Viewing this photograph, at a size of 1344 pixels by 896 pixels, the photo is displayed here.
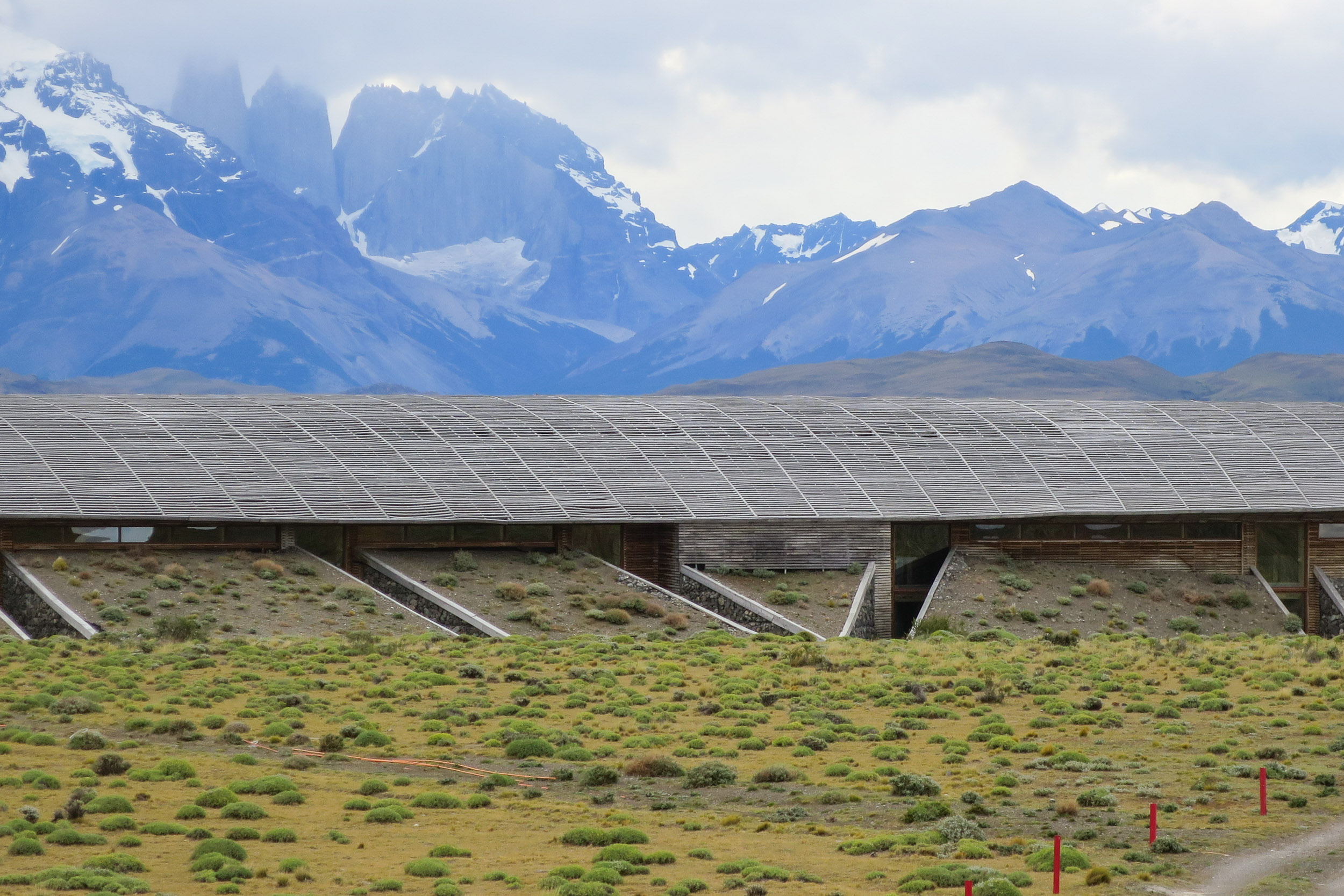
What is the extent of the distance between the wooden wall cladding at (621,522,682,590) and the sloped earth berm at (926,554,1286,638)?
10.7 metres

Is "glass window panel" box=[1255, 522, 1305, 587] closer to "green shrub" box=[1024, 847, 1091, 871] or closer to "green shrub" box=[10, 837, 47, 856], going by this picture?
"green shrub" box=[1024, 847, 1091, 871]

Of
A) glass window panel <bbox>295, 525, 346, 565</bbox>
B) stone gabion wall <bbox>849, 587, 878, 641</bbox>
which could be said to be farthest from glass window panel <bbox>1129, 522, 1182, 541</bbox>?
glass window panel <bbox>295, 525, 346, 565</bbox>

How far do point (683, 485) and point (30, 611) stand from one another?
24978 millimetres

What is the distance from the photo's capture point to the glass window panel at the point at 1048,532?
6506cm

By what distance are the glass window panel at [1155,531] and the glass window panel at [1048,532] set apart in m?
2.61

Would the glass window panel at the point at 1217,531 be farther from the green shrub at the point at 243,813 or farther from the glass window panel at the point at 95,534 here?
the green shrub at the point at 243,813

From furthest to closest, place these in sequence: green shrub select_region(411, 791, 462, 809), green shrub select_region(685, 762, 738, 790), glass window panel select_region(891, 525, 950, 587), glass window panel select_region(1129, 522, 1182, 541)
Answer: glass window panel select_region(1129, 522, 1182, 541)
glass window panel select_region(891, 525, 950, 587)
green shrub select_region(685, 762, 738, 790)
green shrub select_region(411, 791, 462, 809)

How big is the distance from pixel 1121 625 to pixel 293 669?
1268 inches

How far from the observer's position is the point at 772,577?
6153cm

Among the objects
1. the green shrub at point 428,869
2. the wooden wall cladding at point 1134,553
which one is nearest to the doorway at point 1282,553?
the wooden wall cladding at point 1134,553

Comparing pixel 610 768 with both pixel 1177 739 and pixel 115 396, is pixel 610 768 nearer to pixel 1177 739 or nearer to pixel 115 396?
pixel 1177 739

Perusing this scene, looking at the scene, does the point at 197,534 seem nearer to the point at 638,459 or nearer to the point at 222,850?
the point at 638,459

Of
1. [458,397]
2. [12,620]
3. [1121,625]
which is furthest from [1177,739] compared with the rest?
[458,397]

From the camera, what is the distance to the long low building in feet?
191
